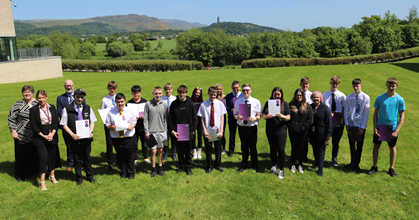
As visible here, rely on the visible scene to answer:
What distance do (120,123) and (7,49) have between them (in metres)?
29.7

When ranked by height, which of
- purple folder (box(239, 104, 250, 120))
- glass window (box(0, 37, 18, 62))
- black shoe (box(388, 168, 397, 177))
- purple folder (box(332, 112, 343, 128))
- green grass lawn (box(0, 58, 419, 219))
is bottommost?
green grass lawn (box(0, 58, 419, 219))

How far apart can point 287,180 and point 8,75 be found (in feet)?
103

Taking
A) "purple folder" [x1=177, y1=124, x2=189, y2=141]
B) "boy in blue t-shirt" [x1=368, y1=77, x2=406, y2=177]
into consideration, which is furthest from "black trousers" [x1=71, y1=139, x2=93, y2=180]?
"boy in blue t-shirt" [x1=368, y1=77, x2=406, y2=177]

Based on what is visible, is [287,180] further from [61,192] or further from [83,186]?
[61,192]

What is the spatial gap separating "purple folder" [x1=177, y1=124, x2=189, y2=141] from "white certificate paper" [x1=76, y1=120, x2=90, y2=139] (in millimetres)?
2189

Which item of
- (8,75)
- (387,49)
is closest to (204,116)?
(8,75)

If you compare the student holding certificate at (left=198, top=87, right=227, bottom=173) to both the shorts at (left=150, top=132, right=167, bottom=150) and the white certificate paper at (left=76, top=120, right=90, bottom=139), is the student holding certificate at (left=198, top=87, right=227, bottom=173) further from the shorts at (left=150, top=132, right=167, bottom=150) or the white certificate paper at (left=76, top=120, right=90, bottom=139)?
the white certificate paper at (left=76, top=120, right=90, bottom=139)

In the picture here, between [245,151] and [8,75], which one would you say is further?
[8,75]

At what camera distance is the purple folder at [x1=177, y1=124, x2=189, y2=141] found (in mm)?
6559

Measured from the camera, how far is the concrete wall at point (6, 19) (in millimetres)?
25969

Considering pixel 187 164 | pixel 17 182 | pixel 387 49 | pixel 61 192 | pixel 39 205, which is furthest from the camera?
pixel 387 49

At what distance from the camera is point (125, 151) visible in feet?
21.0

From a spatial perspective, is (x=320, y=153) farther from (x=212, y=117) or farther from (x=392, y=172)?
(x=212, y=117)

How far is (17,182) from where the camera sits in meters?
6.42
